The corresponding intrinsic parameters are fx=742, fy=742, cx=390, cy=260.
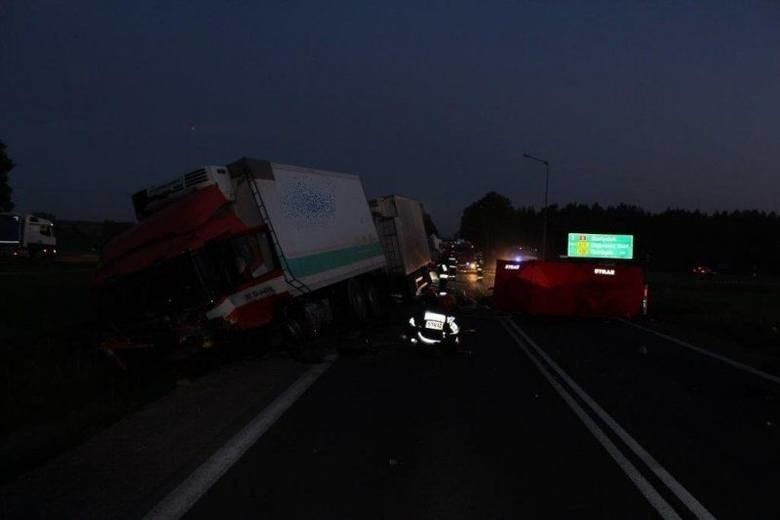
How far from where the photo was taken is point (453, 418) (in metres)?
8.43

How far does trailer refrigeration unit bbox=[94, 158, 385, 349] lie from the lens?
472 inches

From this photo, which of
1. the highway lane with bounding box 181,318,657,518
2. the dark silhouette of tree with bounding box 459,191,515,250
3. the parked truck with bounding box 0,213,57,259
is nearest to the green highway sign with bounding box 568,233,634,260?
the highway lane with bounding box 181,318,657,518

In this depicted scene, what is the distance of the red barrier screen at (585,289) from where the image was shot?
2081 cm

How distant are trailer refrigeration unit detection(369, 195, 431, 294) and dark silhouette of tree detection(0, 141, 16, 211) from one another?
170ft

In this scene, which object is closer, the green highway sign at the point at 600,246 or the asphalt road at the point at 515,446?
the asphalt road at the point at 515,446

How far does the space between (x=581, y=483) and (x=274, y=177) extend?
35.6 feet

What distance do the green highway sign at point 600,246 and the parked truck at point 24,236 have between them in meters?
35.5

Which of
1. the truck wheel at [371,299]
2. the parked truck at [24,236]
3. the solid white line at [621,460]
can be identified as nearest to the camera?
the solid white line at [621,460]

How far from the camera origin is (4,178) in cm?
6688

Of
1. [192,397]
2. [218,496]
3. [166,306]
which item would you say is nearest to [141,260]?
[166,306]

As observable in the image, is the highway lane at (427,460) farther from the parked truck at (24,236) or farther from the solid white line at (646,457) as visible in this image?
the parked truck at (24,236)

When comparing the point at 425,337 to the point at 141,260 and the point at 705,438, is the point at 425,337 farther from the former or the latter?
the point at 705,438

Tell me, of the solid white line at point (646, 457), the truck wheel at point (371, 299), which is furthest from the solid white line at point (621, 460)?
the truck wheel at point (371, 299)

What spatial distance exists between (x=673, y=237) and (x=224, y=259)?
117 m
